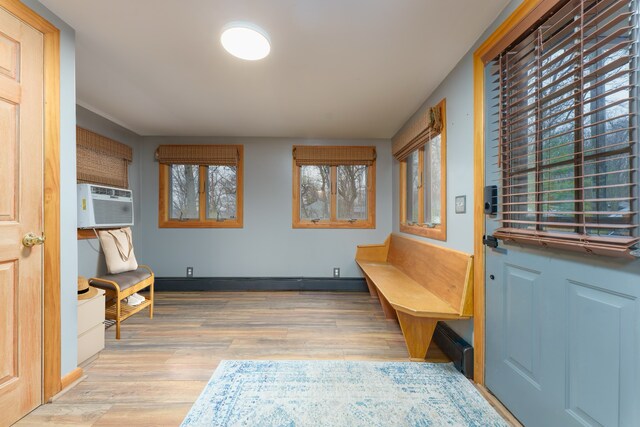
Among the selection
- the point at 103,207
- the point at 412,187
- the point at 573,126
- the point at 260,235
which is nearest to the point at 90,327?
the point at 103,207

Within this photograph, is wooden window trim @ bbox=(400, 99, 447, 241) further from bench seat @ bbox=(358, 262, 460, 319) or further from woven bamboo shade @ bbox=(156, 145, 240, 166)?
woven bamboo shade @ bbox=(156, 145, 240, 166)

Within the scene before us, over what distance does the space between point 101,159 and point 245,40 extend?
257 cm

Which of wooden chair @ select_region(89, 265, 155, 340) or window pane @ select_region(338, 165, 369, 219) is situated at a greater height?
window pane @ select_region(338, 165, 369, 219)

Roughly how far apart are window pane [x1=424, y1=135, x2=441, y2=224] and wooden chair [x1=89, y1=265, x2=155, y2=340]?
3.05 meters

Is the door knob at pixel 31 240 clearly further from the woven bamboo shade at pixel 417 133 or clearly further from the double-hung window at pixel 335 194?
the woven bamboo shade at pixel 417 133

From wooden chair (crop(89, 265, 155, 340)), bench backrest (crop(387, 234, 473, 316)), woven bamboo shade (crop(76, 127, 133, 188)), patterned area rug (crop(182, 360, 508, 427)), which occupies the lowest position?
patterned area rug (crop(182, 360, 508, 427))

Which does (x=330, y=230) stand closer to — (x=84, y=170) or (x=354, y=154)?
(x=354, y=154)

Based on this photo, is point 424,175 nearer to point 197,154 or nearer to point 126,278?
point 197,154

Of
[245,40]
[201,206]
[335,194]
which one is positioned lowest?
[201,206]

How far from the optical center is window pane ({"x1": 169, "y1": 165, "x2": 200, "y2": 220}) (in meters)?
3.87

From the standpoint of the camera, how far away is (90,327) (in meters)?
1.99

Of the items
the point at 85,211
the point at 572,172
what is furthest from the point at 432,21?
the point at 85,211

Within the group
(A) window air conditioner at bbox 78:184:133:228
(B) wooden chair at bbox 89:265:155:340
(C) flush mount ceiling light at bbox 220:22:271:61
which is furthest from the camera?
(A) window air conditioner at bbox 78:184:133:228

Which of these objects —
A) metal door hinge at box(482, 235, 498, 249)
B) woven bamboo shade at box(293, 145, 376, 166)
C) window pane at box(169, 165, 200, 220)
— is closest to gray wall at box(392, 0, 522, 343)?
metal door hinge at box(482, 235, 498, 249)
